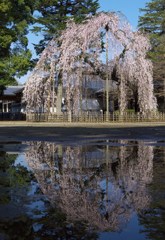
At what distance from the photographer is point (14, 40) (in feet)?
119

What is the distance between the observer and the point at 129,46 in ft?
87.0

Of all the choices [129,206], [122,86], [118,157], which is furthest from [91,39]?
[129,206]

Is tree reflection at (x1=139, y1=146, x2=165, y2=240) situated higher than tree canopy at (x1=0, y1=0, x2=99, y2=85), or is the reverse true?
tree canopy at (x1=0, y1=0, x2=99, y2=85)

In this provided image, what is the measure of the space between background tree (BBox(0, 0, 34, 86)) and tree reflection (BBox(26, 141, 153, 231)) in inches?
1093

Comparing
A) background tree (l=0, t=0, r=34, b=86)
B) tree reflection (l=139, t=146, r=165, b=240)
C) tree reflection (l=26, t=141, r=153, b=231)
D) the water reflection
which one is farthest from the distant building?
tree reflection (l=139, t=146, r=165, b=240)

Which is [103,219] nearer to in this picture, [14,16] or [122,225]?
[122,225]

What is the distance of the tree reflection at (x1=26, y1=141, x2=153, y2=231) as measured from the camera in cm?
A: 372

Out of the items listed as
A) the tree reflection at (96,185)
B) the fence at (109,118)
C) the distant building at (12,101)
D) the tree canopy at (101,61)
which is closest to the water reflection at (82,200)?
the tree reflection at (96,185)

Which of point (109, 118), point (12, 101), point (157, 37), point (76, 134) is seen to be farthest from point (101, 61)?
point (12, 101)

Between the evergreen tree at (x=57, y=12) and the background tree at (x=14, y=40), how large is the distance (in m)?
3.86

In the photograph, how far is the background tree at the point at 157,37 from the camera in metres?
41.2

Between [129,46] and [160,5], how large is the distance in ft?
115

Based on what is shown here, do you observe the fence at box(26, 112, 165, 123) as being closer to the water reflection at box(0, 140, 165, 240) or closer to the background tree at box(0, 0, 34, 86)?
the background tree at box(0, 0, 34, 86)

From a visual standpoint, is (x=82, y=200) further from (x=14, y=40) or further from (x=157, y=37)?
(x=157, y=37)
